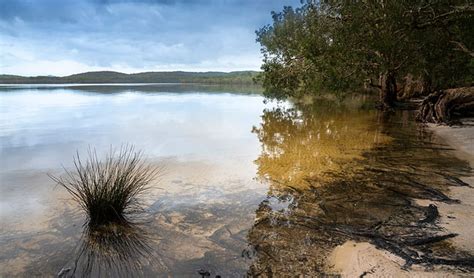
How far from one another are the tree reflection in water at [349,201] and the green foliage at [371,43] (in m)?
2.90

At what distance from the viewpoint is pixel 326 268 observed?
364 centimetres

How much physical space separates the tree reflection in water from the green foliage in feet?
9.53

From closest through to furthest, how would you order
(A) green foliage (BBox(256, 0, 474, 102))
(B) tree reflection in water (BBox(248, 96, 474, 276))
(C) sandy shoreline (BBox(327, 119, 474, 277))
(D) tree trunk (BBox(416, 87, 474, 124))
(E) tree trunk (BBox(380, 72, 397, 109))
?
1. (C) sandy shoreline (BBox(327, 119, 474, 277))
2. (B) tree reflection in water (BBox(248, 96, 474, 276))
3. (A) green foliage (BBox(256, 0, 474, 102))
4. (D) tree trunk (BBox(416, 87, 474, 124))
5. (E) tree trunk (BBox(380, 72, 397, 109))

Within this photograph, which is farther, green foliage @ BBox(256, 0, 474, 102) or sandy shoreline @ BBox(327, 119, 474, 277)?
green foliage @ BBox(256, 0, 474, 102)

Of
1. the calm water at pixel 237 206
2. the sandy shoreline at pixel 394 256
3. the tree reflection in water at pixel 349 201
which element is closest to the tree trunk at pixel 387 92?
the calm water at pixel 237 206

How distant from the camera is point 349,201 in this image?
5613 millimetres

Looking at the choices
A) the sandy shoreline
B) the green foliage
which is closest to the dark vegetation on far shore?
the green foliage

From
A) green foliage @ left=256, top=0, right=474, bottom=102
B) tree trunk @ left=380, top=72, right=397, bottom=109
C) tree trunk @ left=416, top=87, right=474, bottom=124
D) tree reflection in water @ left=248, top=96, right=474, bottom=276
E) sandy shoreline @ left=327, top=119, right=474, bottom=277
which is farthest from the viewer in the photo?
tree trunk @ left=380, top=72, right=397, bottom=109

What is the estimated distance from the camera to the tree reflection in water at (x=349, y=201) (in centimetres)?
391

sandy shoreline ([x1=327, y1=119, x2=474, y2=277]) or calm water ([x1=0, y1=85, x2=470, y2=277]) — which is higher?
sandy shoreline ([x1=327, y1=119, x2=474, y2=277])

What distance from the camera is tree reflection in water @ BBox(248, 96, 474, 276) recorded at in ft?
12.8

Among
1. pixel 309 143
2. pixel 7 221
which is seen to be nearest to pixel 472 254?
pixel 7 221

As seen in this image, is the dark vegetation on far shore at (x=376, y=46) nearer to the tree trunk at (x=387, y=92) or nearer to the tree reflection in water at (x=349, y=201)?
the tree trunk at (x=387, y=92)

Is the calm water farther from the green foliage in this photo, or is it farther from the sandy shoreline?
the green foliage
